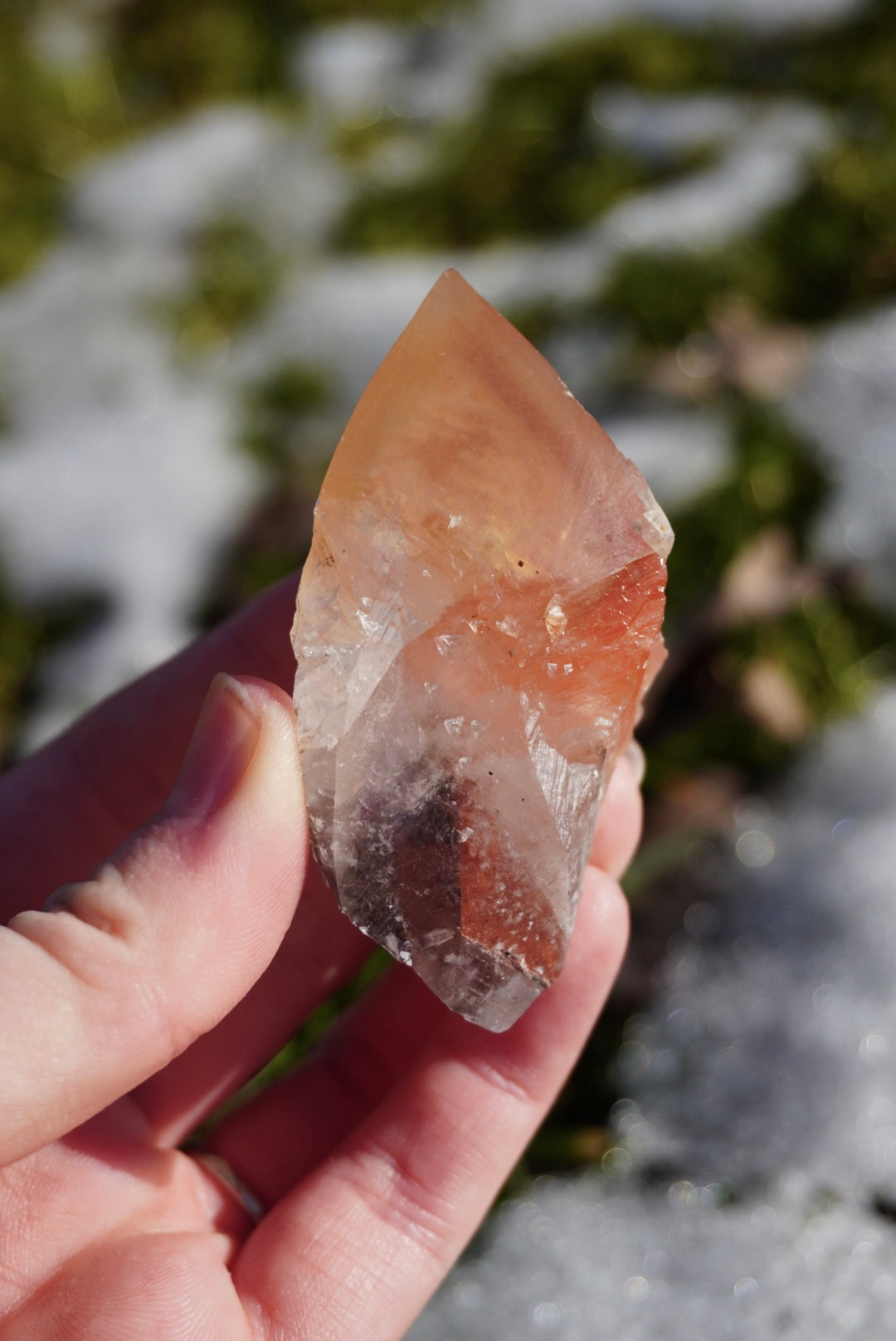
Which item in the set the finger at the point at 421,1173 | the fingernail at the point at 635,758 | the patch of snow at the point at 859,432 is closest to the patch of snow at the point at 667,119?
the patch of snow at the point at 859,432

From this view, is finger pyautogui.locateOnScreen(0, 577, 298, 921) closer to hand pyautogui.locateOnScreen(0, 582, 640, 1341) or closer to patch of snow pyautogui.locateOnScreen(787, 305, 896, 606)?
hand pyautogui.locateOnScreen(0, 582, 640, 1341)

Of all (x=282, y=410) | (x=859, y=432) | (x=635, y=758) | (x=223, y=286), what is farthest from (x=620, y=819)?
(x=223, y=286)

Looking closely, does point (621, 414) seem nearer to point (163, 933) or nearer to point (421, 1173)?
point (421, 1173)

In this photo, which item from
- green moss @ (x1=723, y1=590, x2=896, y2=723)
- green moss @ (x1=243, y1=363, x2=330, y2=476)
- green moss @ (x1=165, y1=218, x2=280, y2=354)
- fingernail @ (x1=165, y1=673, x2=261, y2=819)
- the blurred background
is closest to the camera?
fingernail @ (x1=165, y1=673, x2=261, y2=819)

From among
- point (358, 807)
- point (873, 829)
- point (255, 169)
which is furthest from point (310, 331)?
point (358, 807)

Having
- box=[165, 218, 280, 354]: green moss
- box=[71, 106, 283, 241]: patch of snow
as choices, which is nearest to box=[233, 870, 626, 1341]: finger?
box=[165, 218, 280, 354]: green moss

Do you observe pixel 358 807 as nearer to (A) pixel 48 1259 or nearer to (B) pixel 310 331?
(A) pixel 48 1259

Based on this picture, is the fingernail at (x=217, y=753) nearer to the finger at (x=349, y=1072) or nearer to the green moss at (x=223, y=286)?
the finger at (x=349, y=1072)
